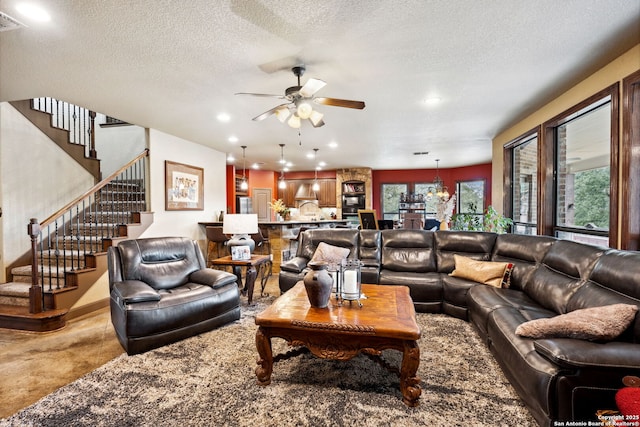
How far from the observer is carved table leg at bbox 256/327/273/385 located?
206cm

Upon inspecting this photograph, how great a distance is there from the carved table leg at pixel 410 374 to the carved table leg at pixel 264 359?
0.90 m

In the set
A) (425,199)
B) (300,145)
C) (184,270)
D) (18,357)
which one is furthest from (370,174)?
(18,357)

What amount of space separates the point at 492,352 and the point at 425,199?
26.2 feet

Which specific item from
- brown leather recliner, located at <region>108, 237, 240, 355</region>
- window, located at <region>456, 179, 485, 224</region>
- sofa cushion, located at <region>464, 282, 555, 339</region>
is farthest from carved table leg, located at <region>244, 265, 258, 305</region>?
window, located at <region>456, 179, 485, 224</region>

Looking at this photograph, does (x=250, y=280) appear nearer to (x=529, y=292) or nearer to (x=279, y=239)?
(x=279, y=239)

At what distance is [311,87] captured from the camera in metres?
2.60

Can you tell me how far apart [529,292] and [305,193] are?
772 centimetres

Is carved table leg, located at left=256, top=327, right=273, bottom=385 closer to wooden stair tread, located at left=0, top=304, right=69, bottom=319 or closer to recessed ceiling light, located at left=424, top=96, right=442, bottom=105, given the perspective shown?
wooden stair tread, located at left=0, top=304, right=69, bottom=319

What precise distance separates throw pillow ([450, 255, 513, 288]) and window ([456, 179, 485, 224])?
645cm

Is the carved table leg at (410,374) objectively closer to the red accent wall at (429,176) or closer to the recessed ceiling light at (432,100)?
the recessed ceiling light at (432,100)

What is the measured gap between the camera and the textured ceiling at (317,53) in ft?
6.56

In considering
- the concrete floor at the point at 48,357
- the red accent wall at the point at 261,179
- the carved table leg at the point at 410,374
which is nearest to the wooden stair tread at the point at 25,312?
the concrete floor at the point at 48,357

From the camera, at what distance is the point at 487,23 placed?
2.13 m

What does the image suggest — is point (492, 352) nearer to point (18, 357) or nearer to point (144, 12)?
point (144, 12)
